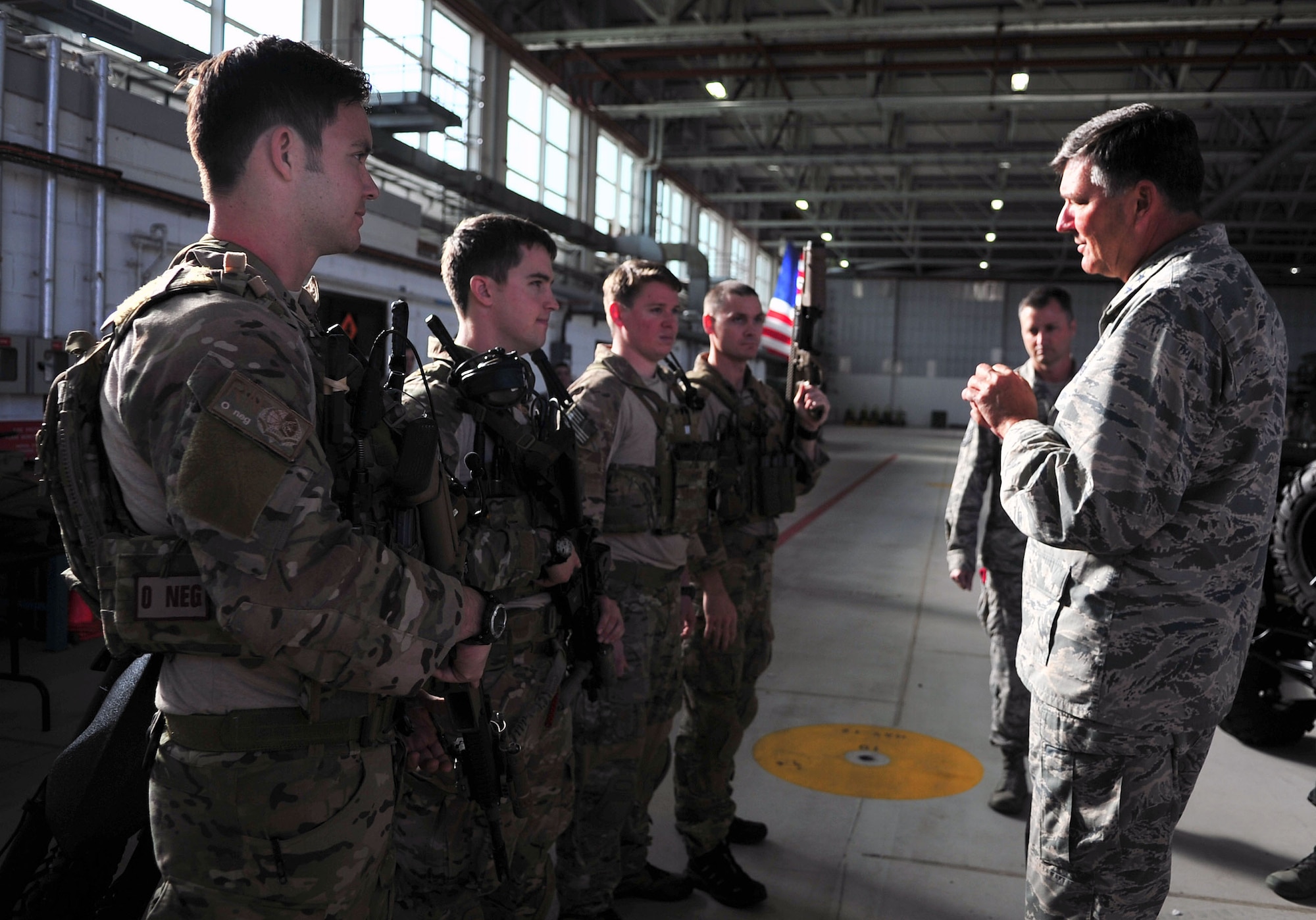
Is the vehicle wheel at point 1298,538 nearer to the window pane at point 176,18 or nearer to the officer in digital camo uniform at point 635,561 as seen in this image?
the officer in digital camo uniform at point 635,561

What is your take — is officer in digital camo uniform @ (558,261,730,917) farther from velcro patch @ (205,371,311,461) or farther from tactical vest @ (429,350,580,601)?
velcro patch @ (205,371,311,461)

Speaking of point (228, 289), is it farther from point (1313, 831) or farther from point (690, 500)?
point (1313, 831)

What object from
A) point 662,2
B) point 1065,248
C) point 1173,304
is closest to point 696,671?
point 1173,304

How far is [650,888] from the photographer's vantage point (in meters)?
2.94

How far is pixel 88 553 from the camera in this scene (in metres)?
1.37

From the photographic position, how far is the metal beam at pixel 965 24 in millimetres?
11750

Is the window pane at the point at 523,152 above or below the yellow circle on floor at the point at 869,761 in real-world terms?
above

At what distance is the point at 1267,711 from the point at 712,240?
2515cm

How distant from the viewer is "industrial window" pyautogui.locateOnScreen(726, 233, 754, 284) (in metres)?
29.9

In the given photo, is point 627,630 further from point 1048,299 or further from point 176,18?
point 176,18

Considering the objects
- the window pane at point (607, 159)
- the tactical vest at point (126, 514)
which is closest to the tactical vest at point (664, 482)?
→ the tactical vest at point (126, 514)

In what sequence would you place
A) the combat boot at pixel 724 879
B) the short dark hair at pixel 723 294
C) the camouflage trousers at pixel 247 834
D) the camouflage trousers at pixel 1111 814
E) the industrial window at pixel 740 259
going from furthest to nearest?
1. the industrial window at pixel 740 259
2. the short dark hair at pixel 723 294
3. the combat boot at pixel 724 879
4. the camouflage trousers at pixel 1111 814
5. the camouflage trousers at pixel 247 834

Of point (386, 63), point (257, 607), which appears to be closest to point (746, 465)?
point (257, 607)

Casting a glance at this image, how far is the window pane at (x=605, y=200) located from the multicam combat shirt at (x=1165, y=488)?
18156 millimetres
